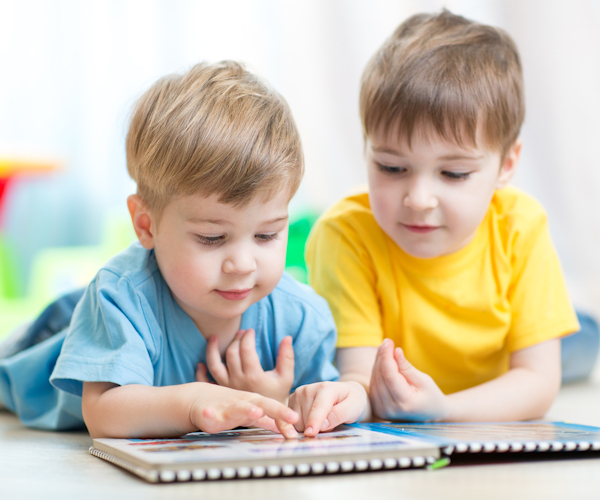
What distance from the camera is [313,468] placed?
22.6 inches

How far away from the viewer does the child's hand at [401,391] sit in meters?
0.83

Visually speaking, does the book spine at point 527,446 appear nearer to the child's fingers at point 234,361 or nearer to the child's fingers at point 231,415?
the child's fingers at point 231,415

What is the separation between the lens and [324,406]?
0.73m

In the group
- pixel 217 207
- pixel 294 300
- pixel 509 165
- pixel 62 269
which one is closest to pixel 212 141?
pixel 217 207

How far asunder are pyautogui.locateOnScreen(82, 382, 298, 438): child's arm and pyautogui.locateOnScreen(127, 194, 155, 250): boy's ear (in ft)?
0.58

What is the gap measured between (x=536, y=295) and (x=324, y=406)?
1.52 feet

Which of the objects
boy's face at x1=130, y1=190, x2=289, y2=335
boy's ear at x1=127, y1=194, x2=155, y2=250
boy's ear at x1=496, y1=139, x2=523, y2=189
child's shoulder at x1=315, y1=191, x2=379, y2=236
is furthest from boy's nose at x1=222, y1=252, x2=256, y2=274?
boy's ear at x1=496, y1=139, x2=523, y2=189

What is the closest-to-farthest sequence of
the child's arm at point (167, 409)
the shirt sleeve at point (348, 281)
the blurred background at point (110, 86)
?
1. the child's arm at point (167, 409)
2. the shirt sleeve at point (348, 281)
3. the blurred background at point (110, 86)

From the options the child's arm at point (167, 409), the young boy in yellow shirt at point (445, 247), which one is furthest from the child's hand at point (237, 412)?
the young boy in yellow shirt at point (445, 247)

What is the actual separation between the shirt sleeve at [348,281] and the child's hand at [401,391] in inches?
6.1

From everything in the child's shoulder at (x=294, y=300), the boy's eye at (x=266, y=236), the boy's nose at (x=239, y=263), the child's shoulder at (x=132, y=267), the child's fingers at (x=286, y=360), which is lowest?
the child's fingers at (x=286, y=360)

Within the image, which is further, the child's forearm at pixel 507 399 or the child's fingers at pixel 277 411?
the child's forearm at pixel 507 399

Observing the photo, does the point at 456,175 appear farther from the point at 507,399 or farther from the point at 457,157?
the point at 507,399

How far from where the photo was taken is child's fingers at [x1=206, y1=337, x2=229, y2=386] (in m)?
0.87
